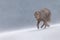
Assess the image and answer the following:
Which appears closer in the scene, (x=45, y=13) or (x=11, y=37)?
(x=11, y=37)

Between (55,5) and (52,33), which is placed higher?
(55,5)

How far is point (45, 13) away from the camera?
1.60 meters

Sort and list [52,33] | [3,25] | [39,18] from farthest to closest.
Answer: [3,25] → [39,18] → [52,33]

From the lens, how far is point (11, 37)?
4.86 ft

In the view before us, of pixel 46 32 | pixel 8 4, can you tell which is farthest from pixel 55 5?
pixel 46 32

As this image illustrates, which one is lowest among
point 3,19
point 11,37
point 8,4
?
point 11,37

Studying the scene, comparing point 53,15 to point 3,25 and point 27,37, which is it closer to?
point 3,25

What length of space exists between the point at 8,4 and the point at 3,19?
168mm

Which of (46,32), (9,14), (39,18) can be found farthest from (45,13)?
(9,14)

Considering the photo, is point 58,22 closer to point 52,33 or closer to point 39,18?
point 39,18

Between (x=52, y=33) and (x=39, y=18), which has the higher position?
(x=39, y=18)

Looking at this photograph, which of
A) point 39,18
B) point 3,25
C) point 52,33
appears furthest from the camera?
point 3,25

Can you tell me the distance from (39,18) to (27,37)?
23cm

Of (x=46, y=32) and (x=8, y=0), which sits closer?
(x=46, y=32)
